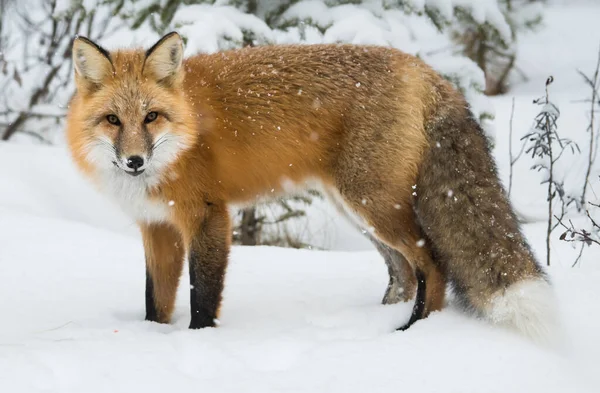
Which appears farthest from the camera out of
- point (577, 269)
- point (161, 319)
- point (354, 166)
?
point (577, 269)

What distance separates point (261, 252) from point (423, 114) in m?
2.07

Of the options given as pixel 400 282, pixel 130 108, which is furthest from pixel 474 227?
pixel 130 108

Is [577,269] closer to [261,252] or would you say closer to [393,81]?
[393,81]

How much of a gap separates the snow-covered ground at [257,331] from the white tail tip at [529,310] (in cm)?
7

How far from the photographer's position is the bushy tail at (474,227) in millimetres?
3438

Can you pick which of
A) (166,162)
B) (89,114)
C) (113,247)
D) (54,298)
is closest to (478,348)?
(166,162)

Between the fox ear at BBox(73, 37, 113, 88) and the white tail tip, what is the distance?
2.42m

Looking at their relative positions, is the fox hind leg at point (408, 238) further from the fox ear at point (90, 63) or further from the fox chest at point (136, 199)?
the fox ear at point (90, 63)

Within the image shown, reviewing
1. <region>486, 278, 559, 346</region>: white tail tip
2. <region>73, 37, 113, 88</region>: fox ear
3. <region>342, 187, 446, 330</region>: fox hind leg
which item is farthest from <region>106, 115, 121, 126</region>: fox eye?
<region>486, 278, 559, 346</region>: white tail tip

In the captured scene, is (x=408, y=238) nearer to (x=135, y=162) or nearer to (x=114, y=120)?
(x=135, y=162)

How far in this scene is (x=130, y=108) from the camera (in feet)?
11.5

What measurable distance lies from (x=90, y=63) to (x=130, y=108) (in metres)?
0.36

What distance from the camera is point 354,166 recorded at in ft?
12.6

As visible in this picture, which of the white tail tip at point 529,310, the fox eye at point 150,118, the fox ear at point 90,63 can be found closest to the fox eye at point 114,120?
the fox eye at point 150,118
